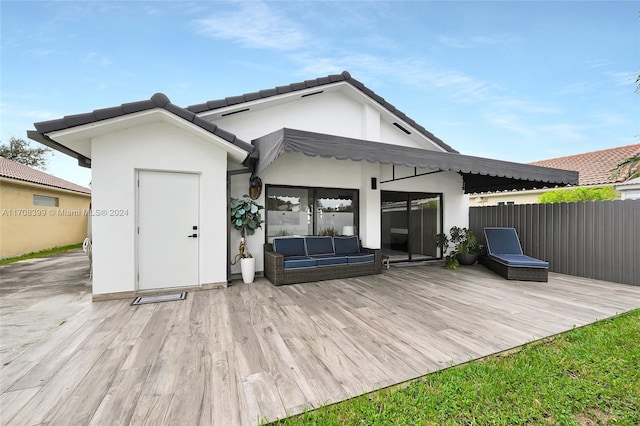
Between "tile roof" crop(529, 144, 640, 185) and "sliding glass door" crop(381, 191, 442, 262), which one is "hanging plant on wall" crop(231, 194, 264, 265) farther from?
"tile roof" crop(529, 144, 640, 185)

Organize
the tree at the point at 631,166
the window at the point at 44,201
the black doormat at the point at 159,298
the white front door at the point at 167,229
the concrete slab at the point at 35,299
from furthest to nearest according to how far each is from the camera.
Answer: the window at the point at 44,201
the white front door at the point at 167,229
the black doormat at the point at 159,298
the tree at the point at 631,166
the concrete slab at the point at 35,299

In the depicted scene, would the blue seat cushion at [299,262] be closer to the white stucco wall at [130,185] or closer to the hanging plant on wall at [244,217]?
the hanging plant on wall at [244,217]

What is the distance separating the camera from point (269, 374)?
2.27 meters

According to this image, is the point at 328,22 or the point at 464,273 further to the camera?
the point at 328,22

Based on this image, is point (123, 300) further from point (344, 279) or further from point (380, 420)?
point (380, 420)

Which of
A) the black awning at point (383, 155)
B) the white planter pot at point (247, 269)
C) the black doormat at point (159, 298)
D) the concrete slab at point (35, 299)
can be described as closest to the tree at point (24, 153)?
the concrete slab at point (35, 299)

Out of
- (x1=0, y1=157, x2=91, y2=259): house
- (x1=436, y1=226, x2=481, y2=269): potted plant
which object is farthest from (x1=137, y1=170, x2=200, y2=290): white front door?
(x1=436, y1=226, x2=481, y2=269): potted plant

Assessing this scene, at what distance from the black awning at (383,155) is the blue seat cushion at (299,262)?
6.55 ft

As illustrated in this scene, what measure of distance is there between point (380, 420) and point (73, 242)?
16.8m

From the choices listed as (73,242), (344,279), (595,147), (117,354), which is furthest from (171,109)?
(595,147)

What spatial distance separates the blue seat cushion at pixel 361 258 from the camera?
6.03 meters

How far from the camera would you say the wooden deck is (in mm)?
1896

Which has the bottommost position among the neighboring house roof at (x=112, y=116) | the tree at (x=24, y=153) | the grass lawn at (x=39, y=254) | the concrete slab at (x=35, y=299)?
the grass lawn at (x=39, y=254)

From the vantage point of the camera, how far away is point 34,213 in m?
10.1
